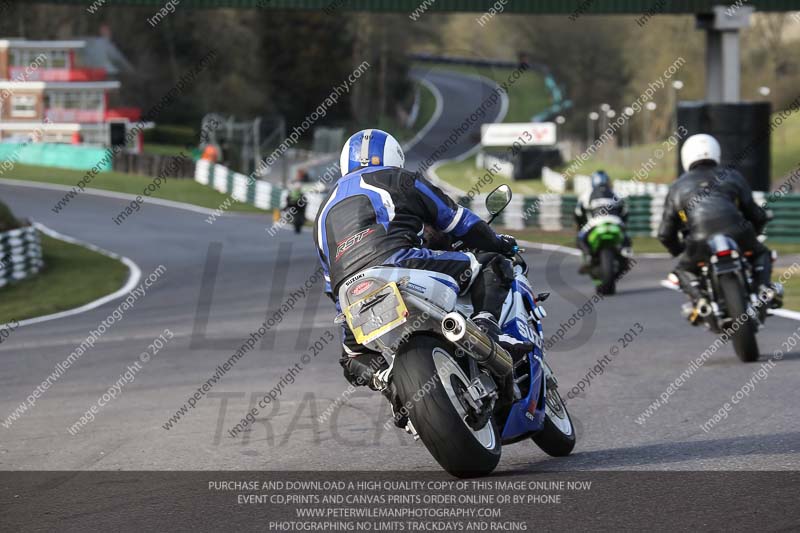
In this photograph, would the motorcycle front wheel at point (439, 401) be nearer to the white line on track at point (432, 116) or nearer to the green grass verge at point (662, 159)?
the green grass verge at point (662, 159)

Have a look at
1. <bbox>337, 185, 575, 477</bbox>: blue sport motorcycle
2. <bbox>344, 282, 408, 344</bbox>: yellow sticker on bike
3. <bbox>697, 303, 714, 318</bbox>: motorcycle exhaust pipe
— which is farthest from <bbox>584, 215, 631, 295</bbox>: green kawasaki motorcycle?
<bbox>344, 282, 408, 344</bbox>: yellow sticker on bike

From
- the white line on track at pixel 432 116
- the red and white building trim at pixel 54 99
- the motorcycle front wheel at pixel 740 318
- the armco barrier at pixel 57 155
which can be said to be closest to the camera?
the motorcycle front wheel at pixel 740 318

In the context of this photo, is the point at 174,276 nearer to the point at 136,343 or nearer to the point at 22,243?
the point at 22,243

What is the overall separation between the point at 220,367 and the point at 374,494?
224 inches

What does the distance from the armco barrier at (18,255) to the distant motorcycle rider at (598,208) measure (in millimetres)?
9263

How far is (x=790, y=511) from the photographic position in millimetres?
5152

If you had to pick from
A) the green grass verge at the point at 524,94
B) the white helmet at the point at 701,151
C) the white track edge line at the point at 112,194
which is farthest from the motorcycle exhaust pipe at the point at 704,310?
the green grass verge at the point at 524,94

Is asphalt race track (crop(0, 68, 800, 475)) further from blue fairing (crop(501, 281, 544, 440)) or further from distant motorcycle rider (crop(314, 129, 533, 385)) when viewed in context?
distant motorcycle rider (crop(314, 129, 533, 385))

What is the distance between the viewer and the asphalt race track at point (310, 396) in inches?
269

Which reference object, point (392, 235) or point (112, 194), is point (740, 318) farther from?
point (112, 194)

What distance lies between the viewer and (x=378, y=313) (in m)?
5.78

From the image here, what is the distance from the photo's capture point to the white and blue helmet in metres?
6.55

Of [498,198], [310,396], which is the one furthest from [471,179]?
[498,198]

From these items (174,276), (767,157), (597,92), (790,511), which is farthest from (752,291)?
(597,92)
